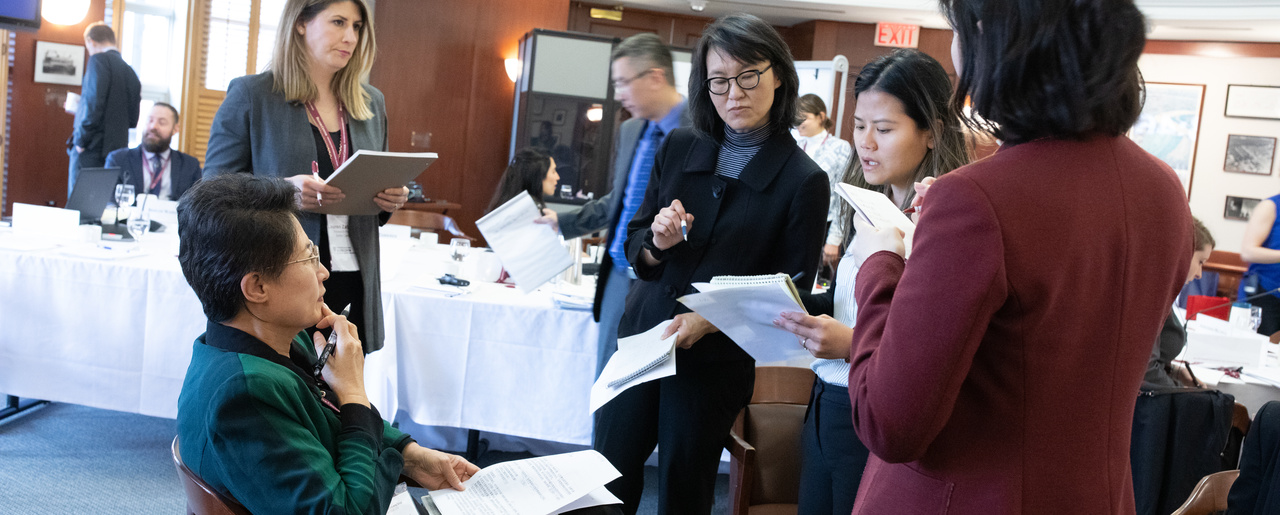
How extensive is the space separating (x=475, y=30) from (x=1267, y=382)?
7.26 m

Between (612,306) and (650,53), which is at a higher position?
(650,53)

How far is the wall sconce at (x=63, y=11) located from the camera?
715 cm

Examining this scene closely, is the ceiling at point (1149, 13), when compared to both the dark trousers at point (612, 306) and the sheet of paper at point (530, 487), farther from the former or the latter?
the sheet of paper at point (530, 487)

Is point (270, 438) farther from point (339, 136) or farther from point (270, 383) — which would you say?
point (339, 136)

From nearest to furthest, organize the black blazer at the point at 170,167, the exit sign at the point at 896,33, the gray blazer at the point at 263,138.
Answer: the gray blazer at the point at 263,138 < the black blazer at the point at 170,167 < the exit sign at the point at 896,33

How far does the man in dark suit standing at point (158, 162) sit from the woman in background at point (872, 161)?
5046 mm

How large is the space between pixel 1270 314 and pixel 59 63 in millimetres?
8877

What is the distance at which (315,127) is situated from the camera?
2.35 meters

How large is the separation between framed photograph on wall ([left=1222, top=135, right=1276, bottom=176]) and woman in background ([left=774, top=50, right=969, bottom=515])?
27.9 feet

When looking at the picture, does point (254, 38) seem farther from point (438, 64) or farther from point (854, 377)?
point (854, 377)

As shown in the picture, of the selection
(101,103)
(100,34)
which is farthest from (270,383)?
(100,34)

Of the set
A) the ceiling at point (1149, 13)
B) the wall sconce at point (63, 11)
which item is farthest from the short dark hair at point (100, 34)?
the ceiling at point (1149, 13)

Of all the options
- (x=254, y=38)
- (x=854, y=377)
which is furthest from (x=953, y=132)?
(x=254, y=38)

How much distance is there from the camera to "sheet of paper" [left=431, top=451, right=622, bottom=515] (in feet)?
4.56
